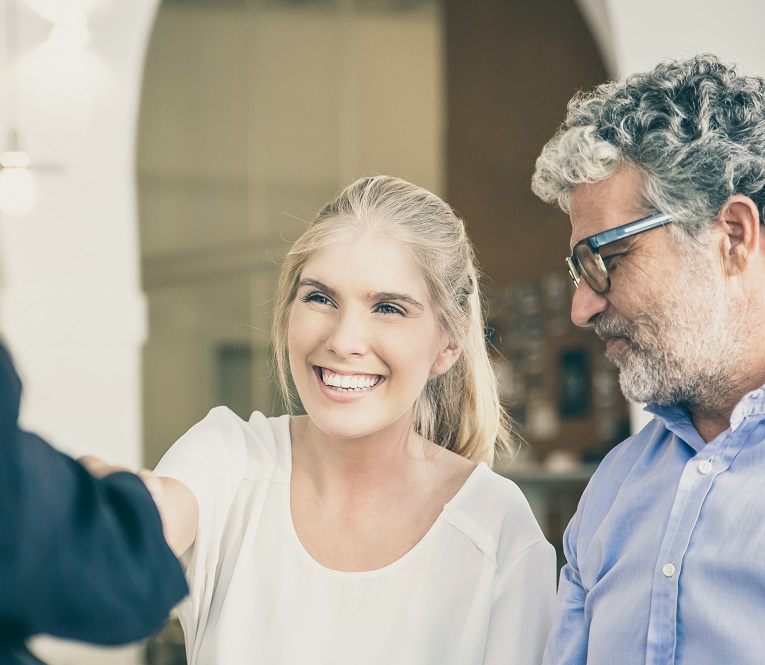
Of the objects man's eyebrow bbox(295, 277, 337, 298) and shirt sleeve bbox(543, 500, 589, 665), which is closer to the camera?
shirt sleeve bbox(543, 500, 589, 665)

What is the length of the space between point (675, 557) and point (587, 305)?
17.4 inches

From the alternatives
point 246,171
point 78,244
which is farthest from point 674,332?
point 246,171

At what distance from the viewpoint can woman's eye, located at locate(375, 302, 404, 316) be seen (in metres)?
2.05

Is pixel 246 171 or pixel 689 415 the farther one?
pixel 246 171

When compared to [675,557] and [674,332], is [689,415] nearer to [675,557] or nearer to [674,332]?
[674,332]

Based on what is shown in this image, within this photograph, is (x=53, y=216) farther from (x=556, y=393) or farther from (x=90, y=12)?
(x=556, y=393)

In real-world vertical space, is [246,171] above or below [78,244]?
above

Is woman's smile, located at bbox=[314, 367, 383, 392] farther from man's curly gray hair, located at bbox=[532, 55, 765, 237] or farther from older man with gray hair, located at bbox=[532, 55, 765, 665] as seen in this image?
man's curly gray hair, located at bbox=[532, 55, 765, 237]

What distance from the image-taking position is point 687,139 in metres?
1.72

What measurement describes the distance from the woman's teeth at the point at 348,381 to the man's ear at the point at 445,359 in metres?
0.23

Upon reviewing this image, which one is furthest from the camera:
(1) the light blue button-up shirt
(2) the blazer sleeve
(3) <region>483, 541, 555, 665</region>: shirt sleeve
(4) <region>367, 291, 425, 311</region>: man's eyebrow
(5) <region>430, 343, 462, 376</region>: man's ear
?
(5) <region>430, 343, 462, 376</region>: man's ear

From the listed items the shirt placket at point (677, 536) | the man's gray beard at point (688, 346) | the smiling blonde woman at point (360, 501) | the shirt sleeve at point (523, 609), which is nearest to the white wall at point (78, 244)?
the smiling blonde woman at point (360, 501)

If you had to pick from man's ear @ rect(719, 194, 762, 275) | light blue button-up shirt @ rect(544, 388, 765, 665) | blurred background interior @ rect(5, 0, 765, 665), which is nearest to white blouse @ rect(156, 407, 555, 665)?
light blue button-up shirt @ rect(544, 388, 765, 665)

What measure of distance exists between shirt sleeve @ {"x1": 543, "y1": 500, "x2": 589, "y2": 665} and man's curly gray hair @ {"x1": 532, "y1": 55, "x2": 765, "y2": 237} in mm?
611
